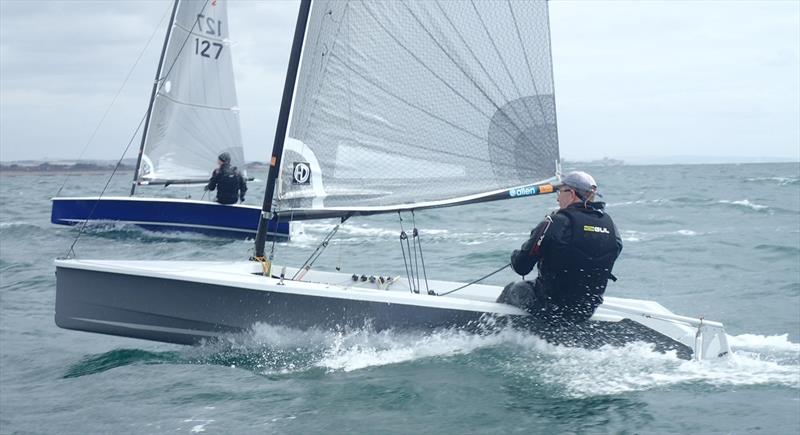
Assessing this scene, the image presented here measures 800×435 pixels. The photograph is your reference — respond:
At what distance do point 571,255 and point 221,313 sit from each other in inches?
96.0

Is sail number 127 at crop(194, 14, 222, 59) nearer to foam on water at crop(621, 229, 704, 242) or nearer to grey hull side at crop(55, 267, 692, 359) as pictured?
foam on water at crop(621, 229, 704, 242)

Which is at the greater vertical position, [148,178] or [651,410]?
[148,178]

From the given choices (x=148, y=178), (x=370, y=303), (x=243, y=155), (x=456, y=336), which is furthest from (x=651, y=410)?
(x=243, y=155)

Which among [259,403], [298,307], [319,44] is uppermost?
[319,44]

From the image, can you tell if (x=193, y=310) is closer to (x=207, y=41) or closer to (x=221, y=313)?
(x=221, y=313)

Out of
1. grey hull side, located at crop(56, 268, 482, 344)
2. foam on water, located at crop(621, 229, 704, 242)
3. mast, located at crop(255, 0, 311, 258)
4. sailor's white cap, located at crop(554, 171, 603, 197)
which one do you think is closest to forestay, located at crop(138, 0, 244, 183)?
foam on water, located at crop(621, 229, 704, 242)

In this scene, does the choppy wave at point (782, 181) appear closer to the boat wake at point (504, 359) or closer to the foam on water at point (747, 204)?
the foam on water at point (747, 204)

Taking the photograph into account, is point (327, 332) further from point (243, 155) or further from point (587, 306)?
point (243, 155)

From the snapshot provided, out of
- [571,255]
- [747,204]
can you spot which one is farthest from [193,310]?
[747,204]

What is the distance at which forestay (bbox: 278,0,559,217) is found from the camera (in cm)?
583

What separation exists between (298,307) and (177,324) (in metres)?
0.91

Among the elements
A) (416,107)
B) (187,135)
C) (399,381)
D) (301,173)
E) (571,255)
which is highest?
(187,135)

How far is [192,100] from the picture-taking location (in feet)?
50.5

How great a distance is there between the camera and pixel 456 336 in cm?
541
